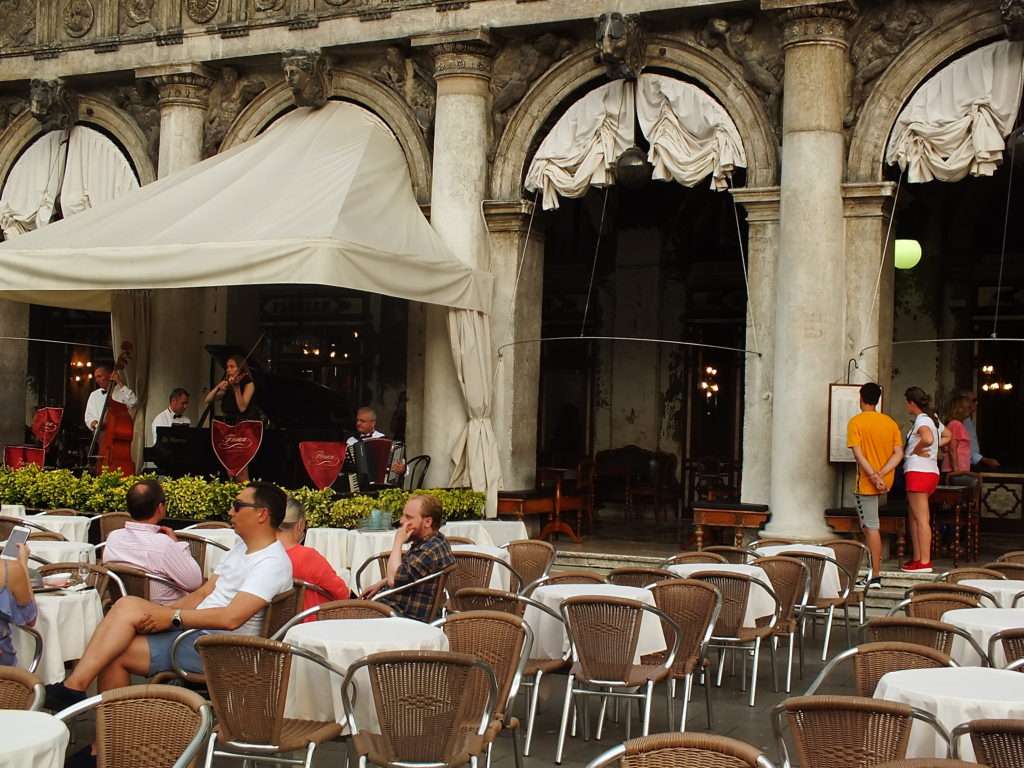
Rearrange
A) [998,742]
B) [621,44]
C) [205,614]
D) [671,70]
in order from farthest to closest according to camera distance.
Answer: [671,70] → [621,44] → [205,614] → [998,742]

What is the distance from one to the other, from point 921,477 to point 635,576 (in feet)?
13.6

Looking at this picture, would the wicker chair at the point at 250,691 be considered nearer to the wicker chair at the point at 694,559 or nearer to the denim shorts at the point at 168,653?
the denim shorts at the point at 168,653

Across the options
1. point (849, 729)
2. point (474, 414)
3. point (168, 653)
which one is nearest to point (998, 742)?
point (849, 729)

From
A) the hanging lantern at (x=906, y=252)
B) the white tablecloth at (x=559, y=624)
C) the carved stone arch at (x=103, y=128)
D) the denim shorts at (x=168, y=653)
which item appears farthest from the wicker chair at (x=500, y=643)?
the carved stone arch at (x=103, y=128)

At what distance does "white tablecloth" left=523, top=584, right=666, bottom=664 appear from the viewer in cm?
695

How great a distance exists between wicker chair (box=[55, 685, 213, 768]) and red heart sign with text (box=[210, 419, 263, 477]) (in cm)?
846

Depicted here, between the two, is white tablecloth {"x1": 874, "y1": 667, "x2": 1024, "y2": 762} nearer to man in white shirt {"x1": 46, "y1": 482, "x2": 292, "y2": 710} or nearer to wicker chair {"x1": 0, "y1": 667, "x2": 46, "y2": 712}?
man in white shirt {"x1": 46, "y1": 482, "x2": 292, "y2": 710}

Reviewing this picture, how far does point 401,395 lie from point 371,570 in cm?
868

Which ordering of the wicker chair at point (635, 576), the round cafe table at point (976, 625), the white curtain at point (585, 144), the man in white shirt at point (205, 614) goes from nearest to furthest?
the man in white shirt at point (205, 614)
the round cafe table at point (976, 625)
the wicker chair at point (635, 576)
the white curtain at point (585, 144)

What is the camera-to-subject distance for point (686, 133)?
13.3 metres

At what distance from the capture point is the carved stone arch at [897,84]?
12234mm

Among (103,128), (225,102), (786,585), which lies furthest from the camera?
(103,128)

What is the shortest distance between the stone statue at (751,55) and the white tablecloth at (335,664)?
8469 mm

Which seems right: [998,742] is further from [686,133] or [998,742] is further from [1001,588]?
[686,133]
